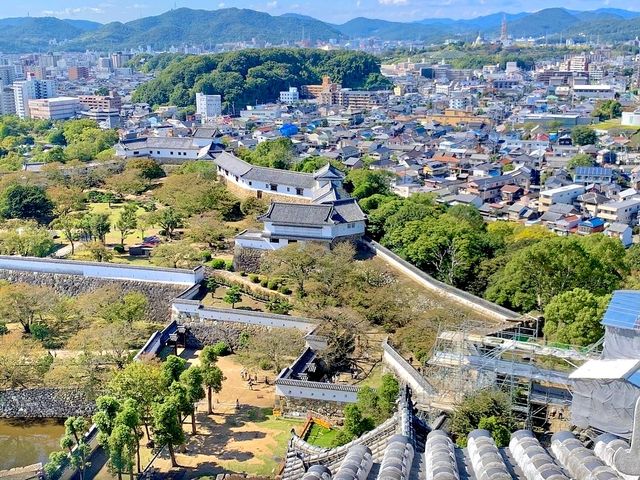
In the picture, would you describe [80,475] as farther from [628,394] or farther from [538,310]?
[538,310]

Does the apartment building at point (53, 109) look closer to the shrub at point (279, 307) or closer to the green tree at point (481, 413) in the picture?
the shrub at point (279, 307)

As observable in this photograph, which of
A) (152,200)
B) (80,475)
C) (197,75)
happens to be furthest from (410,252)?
(197,75)

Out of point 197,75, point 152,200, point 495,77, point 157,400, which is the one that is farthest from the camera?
point 495,77

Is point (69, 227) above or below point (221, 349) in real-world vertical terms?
above

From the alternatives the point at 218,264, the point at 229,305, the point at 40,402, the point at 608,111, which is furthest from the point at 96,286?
the point at 608,111

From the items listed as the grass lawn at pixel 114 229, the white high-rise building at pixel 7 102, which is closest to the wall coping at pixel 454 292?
the grass lawn at pixel 114 229

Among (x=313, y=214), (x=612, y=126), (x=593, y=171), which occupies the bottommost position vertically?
(x=593, y=171)

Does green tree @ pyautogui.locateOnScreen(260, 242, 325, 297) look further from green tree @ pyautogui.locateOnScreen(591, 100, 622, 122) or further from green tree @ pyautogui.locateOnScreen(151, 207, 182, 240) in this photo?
green tree @ pyautogui.locateOnScreen(591, 100, 622, 122)

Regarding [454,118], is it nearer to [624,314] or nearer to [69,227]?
[69,227]
